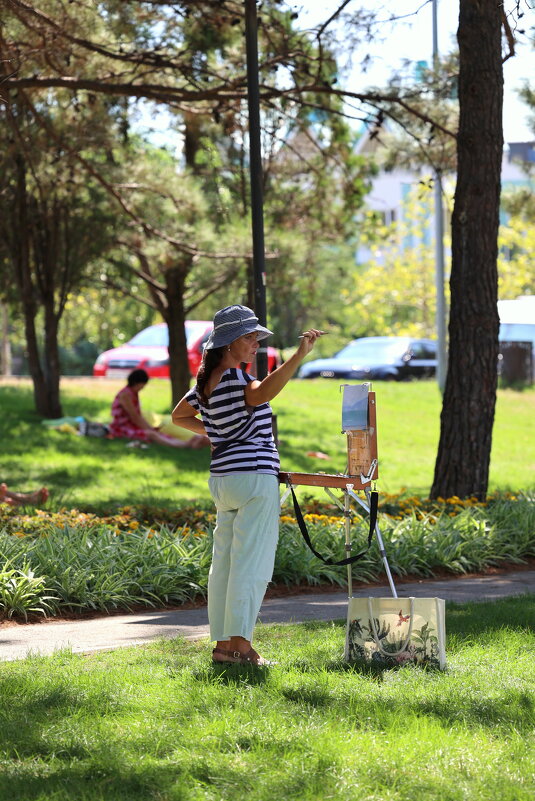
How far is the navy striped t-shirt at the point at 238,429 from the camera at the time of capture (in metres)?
5.39

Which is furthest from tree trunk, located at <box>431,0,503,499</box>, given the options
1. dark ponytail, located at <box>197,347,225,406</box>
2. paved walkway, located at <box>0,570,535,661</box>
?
dark ponytail, located at <box>197,347,225,406</box>

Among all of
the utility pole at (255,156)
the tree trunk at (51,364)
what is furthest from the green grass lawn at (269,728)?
the tree trunk at (51,364)

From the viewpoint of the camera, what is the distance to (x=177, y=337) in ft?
62.2

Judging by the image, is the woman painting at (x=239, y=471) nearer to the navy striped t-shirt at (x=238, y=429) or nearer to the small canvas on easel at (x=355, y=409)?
the navy striped t-shirt at (x=238, y=429)

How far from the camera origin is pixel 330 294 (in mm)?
49500

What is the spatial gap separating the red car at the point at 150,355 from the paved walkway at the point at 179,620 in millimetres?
15548

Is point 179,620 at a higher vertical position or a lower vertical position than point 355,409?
lower

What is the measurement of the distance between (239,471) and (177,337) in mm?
13691

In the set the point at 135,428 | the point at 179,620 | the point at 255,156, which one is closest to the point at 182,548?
the point at 179,620

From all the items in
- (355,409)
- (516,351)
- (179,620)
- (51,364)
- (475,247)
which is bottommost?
(179,620)

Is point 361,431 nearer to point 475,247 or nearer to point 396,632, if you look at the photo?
point 396,632

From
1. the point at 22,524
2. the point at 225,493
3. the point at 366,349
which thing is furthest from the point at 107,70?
the point at 366,349

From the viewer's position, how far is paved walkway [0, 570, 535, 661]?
6.18 meters

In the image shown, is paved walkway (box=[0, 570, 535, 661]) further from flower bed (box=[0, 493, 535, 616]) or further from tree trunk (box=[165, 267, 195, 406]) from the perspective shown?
tree trunk (box=[165, 267, 195, 406])
